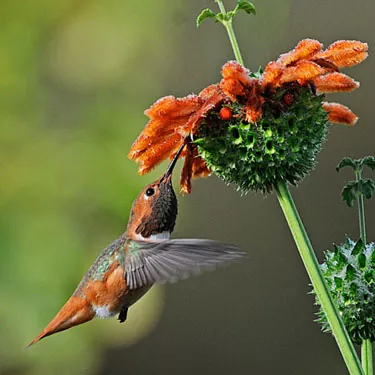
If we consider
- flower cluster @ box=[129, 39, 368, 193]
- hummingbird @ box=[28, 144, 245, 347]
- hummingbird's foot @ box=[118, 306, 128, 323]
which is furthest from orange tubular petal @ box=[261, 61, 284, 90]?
hummingbird's foot @ box=[118, 306, 128, 323]

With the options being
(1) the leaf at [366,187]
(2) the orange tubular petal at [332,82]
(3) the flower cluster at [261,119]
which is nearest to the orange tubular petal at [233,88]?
(3) the flower cluster at [261,119]

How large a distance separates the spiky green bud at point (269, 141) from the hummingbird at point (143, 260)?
4 cm

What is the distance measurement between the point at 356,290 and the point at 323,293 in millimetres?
122

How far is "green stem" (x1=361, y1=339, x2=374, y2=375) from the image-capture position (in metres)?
0.73

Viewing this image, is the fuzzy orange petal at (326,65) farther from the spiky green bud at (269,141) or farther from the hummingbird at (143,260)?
the hummingbird at (143,260)

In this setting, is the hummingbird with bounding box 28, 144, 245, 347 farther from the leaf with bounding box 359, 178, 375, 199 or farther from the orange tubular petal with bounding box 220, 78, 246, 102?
the leaf with bounding box 359, 178, 375, 199

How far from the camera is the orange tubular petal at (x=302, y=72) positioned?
0.68 m

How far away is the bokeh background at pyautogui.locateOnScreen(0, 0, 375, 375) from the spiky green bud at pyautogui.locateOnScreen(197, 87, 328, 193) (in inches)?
48.7

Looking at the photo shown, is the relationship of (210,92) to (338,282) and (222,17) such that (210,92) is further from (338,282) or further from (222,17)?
(338,282)

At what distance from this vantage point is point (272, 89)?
71 cm

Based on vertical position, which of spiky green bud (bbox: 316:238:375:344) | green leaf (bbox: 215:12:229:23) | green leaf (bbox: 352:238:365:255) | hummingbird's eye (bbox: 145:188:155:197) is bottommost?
spiky green bud (bbox: 316:238:375:344)

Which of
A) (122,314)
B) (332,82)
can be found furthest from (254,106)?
(122,314)

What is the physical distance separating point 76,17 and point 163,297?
2.90 ft

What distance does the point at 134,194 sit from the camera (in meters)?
1.96
